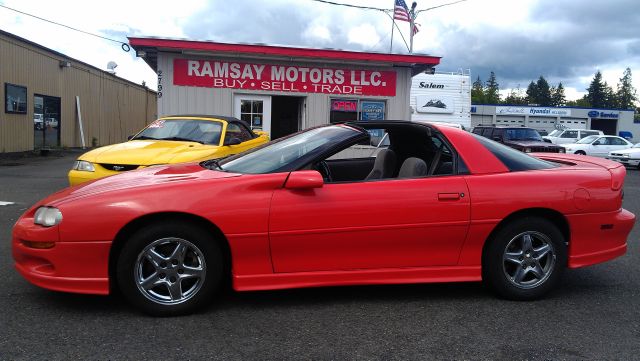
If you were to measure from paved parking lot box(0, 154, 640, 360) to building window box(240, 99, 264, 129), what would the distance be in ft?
31.3

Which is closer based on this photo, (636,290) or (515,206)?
(515,206)

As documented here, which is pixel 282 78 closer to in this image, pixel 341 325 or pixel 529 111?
pixel 341 325

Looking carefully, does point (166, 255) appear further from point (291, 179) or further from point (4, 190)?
point (4, 190)

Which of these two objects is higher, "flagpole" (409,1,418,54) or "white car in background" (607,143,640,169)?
"flagpole" (409,1,418,54)

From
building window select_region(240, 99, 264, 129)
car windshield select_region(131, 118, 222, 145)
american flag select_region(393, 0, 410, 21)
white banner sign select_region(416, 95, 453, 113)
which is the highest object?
american flag select_region(393, 0, 410, 21)

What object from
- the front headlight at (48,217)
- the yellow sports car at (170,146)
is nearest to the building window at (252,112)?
the yellow sports car at (170,146)

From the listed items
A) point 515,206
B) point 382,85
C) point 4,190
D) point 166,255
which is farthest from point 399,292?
Answer: point 382,85

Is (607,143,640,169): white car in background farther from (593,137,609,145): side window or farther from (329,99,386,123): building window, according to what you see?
(329,99,386,123): building window

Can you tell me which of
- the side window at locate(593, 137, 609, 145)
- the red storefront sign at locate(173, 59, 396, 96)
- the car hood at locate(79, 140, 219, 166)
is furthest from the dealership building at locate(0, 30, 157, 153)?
the side window at locate(593, 137, 609, 145)

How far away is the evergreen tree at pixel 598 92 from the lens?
12062cm

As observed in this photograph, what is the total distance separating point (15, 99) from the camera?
17000 millimetres

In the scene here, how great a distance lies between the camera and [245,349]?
3053mm

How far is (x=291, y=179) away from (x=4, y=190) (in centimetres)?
781

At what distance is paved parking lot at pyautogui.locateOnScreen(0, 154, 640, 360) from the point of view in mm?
3041
